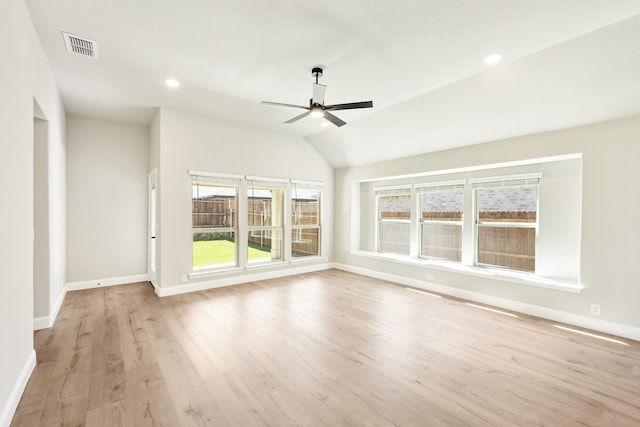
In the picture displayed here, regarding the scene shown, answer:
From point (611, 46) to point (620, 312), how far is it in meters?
2.82

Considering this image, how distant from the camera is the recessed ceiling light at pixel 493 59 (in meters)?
2.97

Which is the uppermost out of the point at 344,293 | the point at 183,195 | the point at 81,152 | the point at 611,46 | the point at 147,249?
the point at 611,46

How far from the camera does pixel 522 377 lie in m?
2.46

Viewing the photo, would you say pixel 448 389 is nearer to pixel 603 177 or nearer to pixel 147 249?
pixel 603 177

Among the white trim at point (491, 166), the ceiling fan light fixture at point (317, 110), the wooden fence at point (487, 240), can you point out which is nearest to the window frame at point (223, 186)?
the ceiling fan light fixture at point (317, 110)

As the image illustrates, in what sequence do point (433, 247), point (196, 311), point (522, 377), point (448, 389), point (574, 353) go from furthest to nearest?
point (433, 247) < point (196, 311) < point (574, 353) < point (522, 377) < point (448, 389)

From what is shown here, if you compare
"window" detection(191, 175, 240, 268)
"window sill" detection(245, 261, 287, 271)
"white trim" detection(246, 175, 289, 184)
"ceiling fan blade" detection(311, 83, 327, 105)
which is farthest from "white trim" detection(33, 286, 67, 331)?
"ceiling fan blade" detection(311, 83, 327, 105)

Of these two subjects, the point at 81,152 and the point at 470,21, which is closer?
the point at 470,21

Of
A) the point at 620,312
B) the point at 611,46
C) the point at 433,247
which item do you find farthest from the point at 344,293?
the point at 611,46

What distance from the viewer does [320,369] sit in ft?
8.44

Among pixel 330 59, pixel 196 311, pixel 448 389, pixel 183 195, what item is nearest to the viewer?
pixel 448 389

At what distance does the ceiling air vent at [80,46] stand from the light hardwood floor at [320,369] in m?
3.03

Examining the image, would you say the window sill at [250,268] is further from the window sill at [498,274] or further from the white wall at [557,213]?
the white wall at [557,213]

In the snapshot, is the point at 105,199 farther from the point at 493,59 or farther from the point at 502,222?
the point at 502,222
